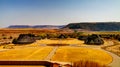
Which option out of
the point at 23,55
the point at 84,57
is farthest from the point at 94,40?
the point at 23,55

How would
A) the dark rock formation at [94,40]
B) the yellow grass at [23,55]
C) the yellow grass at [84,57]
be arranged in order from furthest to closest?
the dark rock formation at [94,40] → the yellow grass at [23,55] → the yellow grass at [84,57]

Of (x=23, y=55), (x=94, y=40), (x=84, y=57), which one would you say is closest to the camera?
(x=84, y=57)

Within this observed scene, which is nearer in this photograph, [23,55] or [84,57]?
[84,57]

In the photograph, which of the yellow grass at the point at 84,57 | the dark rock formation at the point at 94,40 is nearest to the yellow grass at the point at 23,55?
the yellow grass at the point at 84,57

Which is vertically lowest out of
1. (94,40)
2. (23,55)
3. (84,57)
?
(94,40)

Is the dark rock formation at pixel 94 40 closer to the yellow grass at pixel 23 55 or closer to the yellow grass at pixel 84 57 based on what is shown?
the yellow grass at pixel 84 57

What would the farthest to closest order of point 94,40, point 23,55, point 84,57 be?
point 94,40 → point 23,55 → point 84,57

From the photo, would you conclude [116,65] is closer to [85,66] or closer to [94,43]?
[85,66]

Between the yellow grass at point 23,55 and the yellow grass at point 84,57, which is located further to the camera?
the yellow grass at point 23,55

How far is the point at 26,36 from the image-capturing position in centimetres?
8200

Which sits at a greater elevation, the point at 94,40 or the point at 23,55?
the point at 23,55

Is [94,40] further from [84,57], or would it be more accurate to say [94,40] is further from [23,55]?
[23,55]

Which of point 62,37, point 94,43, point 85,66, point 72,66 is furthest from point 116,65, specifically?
point 62,37

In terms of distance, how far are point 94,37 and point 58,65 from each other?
53.2 meters
